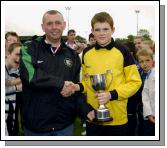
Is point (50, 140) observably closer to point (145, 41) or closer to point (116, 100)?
point (116, 100)

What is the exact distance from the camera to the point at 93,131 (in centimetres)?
276

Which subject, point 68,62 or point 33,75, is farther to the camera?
point 68,62

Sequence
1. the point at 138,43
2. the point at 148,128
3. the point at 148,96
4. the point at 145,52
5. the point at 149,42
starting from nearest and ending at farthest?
the point at 148,96 < the point at 148,128 < the point at 145,52 < the point at 149,42 < the point at 138,43

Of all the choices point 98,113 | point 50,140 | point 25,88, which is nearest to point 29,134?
point 50,140

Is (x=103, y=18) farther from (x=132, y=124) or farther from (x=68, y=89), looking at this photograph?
(x=132, y=124)

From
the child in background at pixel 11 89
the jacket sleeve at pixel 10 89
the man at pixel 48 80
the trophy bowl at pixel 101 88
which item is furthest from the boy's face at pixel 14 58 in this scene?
the trophy bowl at pixel 101 88

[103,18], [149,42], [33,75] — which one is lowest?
[33,75]

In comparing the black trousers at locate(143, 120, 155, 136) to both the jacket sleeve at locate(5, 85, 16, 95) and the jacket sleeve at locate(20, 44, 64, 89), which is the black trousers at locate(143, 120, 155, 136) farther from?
the jacket sleeve at locate(5, 85, 16, 95)

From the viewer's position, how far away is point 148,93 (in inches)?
119

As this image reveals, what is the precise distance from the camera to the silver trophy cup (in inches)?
103

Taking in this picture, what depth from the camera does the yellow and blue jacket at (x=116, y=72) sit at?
263 cm

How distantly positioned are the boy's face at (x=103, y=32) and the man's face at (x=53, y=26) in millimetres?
312

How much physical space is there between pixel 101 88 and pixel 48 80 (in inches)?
18.1

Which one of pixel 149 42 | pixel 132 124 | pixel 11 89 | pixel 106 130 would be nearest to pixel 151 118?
pixel 132 124
